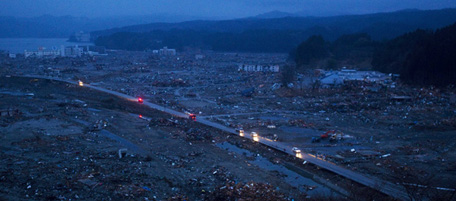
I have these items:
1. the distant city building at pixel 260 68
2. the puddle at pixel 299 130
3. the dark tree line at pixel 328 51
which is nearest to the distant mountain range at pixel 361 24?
the dark tree line at pixel 328 51

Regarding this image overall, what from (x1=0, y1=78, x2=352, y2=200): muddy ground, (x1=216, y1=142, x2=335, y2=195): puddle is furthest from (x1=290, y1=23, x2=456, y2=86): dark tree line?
(x1=0, y1=78, x2=352, y2=200): muddy ground

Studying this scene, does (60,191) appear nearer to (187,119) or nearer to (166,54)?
(187,119)

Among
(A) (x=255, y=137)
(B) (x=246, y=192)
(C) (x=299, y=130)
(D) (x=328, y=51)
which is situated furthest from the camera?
(D) (x=328, y=51)

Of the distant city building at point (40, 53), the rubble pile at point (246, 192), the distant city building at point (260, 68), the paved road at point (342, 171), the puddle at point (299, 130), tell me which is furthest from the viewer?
the distant city building at point (40, 53)

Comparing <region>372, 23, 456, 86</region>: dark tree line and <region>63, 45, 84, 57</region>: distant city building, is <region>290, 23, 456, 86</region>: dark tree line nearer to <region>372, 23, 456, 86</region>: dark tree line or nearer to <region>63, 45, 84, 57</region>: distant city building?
<region>372, 23, 456, 86</region>: dark tree line

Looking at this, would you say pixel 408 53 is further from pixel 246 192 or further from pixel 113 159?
pixel 113 159

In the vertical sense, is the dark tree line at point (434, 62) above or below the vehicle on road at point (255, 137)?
above

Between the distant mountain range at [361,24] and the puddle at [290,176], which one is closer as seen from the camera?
the puddle at [290,176]

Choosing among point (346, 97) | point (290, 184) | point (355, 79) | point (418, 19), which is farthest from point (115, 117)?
point (418, 19)

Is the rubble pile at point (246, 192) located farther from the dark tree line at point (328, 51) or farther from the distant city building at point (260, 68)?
the dark tree line at point (328, 51)

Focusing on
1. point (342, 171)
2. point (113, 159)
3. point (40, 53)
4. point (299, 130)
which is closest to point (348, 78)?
point (299, 130)

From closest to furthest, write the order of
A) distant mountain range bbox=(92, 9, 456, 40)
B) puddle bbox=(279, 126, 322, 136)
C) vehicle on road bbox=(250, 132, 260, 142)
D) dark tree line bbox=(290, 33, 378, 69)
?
vehicle on road bbox=(250, 132, 260, 142) < puddle bbox=(279, 126, 322, 136) < dark tree line bbox=(290, 33, 378, 69) < distant mountain range bbox=(92, 9, 456, 40)

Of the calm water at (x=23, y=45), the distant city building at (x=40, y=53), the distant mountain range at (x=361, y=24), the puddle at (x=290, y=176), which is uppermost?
the distant mountain range at (x=361, y=24)
